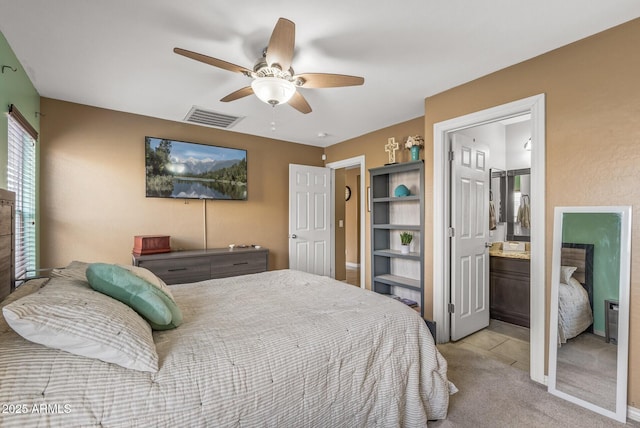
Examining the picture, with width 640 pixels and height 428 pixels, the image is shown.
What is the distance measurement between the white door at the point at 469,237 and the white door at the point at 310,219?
2.34 metres

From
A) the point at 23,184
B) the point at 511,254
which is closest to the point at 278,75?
the point at 23,184

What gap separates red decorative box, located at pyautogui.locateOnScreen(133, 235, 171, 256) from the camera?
3.28 meters

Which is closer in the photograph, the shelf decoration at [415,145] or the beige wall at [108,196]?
the beige wall at [108,196]

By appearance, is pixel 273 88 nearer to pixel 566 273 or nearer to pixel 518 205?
pixel 566 273

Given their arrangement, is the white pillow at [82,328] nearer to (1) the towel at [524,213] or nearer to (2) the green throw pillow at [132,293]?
(2) the green throw pillow at [132,293]

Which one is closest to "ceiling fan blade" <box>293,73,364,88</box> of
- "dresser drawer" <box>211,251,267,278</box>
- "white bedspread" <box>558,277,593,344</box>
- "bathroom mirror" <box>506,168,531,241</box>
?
"white bedspread" <box>558,277,593,344</box>

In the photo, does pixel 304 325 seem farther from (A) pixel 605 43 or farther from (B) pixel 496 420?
Answer: (A) pixel 605 43

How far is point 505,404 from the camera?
80.4 inches

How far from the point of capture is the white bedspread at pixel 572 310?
6.79 ft

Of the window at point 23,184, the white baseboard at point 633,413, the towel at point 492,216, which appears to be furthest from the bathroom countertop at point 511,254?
the window at point 23,184

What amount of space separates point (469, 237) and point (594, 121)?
58.8 inches

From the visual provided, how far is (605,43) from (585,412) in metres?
2.46

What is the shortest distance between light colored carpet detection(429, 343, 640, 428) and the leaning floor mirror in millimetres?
106

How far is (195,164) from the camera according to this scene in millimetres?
3857
